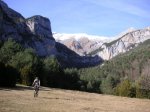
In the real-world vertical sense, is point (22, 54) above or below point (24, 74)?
above

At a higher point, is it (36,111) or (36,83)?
(36,83)

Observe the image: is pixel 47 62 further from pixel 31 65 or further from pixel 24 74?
pixel 24 74

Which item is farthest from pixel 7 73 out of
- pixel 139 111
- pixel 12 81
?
pixel 139 111

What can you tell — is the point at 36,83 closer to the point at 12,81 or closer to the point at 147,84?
the point at 12,81

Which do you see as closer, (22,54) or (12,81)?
(12,81)

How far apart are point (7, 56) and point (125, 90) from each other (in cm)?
3456

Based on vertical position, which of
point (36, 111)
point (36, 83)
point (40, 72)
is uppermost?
point (40, 72)

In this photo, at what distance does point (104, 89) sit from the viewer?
438ft

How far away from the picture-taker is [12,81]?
54812 mm

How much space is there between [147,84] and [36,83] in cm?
5210

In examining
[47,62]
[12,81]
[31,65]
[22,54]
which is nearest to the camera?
[12,81]

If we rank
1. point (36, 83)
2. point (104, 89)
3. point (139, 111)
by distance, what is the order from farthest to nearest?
point (104, 89), point (36, 83), point (139, 111)

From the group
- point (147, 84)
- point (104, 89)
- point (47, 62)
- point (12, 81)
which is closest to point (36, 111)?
point (12, 81)

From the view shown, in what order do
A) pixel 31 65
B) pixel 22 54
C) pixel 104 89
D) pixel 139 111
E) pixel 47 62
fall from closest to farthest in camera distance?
pixel 139 111
pixel 31 65
pixel 22 54
pixel 47 62
pixel 104 89
